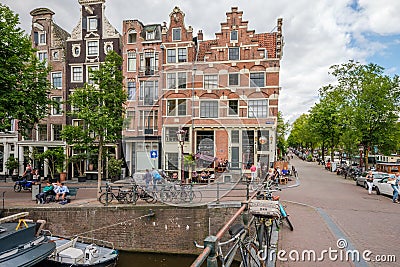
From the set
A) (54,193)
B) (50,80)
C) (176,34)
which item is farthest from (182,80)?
(50,80)

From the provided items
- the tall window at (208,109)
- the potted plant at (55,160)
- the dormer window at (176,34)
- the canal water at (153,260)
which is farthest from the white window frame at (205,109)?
the potted plant at (55,160)

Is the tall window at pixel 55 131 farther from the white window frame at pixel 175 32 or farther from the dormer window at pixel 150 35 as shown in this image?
the white window frame at pixel 175 32

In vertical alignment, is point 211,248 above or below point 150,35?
below

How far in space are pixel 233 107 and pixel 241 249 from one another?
244 centimetres

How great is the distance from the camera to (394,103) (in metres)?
25.6

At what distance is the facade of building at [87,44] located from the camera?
84.9 feet

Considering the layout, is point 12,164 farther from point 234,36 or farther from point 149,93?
point 234,36

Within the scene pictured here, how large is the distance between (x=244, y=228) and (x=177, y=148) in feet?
6.51

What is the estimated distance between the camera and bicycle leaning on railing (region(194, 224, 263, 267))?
129 inches

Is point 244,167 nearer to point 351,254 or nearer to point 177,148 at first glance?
point 177,148

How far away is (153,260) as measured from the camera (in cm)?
1251

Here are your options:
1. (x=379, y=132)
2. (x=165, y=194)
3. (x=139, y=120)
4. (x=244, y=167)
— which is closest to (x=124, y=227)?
(x=165, y=194)

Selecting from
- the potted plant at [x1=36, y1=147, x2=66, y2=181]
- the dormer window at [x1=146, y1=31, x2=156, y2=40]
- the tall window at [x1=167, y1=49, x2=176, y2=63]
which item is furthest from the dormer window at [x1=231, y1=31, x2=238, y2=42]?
the potted plant at [x1=36, y1=147, x2=66, y2=181]

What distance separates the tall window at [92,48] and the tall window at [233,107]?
24150mm
